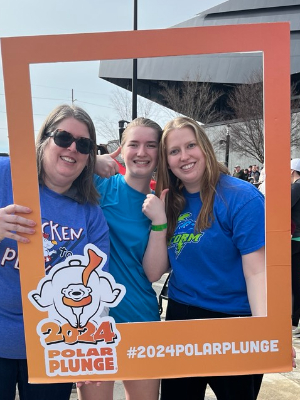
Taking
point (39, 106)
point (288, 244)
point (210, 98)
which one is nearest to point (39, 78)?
point (39, 106)

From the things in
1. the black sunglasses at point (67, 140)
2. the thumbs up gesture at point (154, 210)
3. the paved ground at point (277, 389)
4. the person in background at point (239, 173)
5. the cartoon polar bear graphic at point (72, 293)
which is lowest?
the paved ground at point (277, 389)

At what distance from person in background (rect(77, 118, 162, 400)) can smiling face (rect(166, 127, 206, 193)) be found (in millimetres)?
82

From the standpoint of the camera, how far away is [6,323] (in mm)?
1705

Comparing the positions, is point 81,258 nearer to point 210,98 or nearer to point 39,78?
point 39,78

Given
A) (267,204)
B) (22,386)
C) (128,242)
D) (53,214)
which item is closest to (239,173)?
(267,204)

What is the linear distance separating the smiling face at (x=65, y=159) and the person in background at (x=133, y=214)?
0.15 metres

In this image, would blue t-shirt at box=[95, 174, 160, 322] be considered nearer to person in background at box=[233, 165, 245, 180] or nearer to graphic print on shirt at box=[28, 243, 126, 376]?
graphic print on shirt at box=[28, 243, 126, 376]

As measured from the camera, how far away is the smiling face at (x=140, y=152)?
1.77 meters

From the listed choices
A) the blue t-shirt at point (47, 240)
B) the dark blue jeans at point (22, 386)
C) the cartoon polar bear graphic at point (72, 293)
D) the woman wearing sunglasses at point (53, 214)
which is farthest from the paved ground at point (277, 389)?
the cartoon polar bear graphic at point (72, 293)

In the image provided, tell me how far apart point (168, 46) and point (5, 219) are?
98 cm

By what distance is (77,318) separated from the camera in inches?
62.9

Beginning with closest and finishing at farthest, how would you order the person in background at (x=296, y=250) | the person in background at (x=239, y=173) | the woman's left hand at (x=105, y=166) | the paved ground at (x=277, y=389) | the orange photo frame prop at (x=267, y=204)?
1. the orange photo frame prop at (x=267, y=204)
2. the woman's left hand at (x=105, y=166)
3. the person in background at (x=239, y=173)
4. the paved ground at (x=277, y=389)
5. the person in background at (x=296, y=250)

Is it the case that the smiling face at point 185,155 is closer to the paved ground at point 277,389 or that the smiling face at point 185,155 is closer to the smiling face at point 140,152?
the smiling face at point 140,152

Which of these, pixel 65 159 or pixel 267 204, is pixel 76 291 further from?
pixel 267 204
